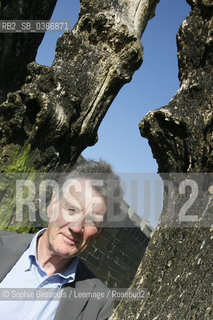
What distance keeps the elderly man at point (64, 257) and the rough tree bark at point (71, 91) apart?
50 centimetres

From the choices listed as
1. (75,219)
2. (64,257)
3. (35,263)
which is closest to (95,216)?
(75,219)

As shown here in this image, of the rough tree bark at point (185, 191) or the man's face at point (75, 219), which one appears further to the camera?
the man's face at point (75, 219)

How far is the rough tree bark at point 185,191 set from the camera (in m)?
1.34

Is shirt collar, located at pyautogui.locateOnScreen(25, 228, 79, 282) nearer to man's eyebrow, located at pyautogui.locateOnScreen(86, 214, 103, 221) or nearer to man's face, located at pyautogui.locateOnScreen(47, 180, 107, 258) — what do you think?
man's face, located at pyautogui.locateOnScreen(47, 180, 107, 258)

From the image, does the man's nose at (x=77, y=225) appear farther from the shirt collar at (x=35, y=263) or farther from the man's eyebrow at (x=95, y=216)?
the shirt collar at (x=35, y=263)

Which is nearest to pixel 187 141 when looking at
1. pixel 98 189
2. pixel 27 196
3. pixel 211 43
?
pixel 211 43

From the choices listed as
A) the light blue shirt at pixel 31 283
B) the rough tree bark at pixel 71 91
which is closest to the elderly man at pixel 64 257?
the light blue shirt at pixel 31 283

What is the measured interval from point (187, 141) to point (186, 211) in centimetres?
31

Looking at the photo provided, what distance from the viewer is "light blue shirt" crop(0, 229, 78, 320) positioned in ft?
7.28

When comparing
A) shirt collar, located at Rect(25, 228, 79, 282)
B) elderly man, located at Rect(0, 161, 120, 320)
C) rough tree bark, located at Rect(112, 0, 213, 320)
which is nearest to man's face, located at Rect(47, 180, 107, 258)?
elderly man, located at Rect(0, 161, 120, 320)

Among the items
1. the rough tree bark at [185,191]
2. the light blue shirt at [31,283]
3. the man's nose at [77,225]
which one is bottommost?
the light blue shirt at [31,283]

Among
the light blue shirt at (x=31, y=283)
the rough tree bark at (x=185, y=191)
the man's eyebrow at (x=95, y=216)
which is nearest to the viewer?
the rough tree bark at (x=185, y=191)

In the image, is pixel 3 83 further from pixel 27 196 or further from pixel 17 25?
pixel 27 196

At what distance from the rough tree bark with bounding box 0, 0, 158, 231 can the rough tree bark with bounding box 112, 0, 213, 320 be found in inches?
44.1
